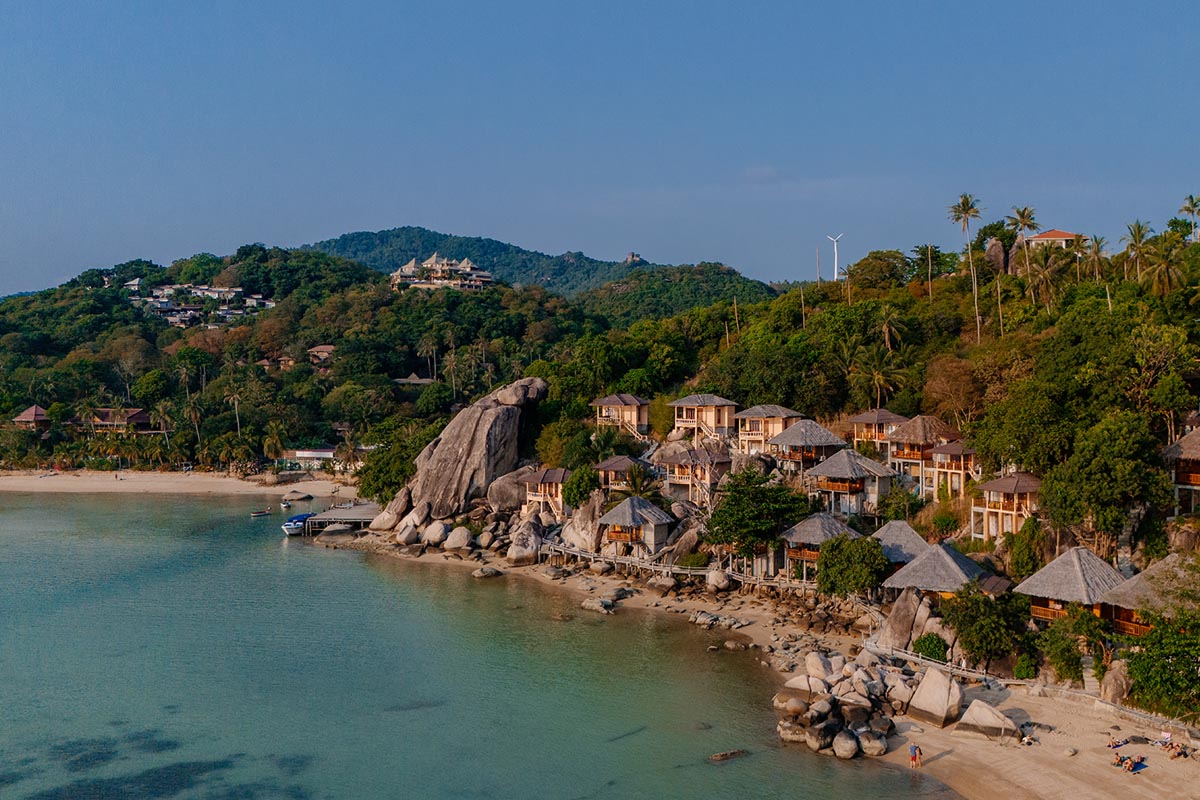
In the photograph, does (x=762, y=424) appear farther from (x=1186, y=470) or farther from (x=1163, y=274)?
(x=1186, y=470)

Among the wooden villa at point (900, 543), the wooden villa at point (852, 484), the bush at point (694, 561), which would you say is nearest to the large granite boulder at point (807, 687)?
the wooden villa at point (900, 543)

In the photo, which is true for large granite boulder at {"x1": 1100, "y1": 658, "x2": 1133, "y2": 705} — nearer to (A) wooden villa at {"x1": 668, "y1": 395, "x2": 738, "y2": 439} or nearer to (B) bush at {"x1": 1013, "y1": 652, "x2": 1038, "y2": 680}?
(B) bush at {"x1": 1013, "y1": 652, "x2": 1038, "y2": 680}

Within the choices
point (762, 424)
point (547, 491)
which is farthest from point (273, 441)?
point (762, 424)

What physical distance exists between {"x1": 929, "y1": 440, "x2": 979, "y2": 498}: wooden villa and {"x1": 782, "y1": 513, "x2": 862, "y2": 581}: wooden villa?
4.58m

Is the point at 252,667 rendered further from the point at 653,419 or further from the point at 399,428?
the point at 399,428

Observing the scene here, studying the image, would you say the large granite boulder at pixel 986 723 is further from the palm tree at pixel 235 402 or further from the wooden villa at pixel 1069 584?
the palm tree at pixel 235 402

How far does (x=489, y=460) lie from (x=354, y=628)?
15.6m

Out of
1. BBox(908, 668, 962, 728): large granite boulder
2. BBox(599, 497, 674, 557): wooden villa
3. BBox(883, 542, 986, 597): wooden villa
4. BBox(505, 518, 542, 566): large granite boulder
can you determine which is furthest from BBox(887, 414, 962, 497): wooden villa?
BBox(505, 518, 542, 566): large granite boulder

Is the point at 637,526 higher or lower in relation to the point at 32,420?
lower

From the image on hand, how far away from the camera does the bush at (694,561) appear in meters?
35.0

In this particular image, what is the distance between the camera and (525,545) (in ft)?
132

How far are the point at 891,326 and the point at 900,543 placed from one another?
18507mm

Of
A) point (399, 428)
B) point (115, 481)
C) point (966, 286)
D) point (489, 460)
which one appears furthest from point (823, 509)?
point (115, 481)

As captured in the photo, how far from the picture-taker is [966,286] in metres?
52.9
